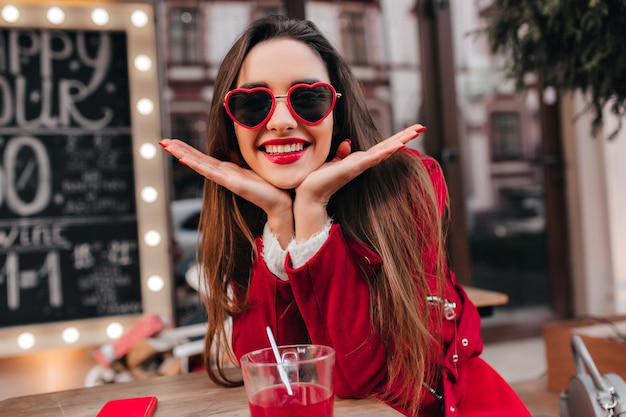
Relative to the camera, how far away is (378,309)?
3.00ft

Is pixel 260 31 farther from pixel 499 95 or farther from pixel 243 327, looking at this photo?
pixel 499 95

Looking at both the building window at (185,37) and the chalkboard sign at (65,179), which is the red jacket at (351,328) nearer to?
the chalkboard sign at (65,179)

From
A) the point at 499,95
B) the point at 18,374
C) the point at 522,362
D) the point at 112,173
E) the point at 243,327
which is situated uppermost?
the point at 499,95

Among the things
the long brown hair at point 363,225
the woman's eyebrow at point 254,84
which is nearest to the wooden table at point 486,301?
the long brown hair at point 363,225

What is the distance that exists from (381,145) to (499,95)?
3.11 metres

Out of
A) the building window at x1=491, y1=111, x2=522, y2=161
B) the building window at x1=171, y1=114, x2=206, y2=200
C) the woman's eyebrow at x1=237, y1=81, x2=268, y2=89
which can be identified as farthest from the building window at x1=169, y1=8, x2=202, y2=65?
the woman's eyebrow at x1=237, y1=81, x2=268, y2=89

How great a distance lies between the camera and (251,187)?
94 centimetres

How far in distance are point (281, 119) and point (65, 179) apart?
198 cm

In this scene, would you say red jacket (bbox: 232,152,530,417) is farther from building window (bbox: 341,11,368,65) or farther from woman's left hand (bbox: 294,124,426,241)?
building window (bbox: 341,11,368,65)

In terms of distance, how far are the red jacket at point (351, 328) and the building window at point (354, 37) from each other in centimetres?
253

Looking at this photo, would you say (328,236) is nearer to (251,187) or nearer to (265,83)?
(251,187)

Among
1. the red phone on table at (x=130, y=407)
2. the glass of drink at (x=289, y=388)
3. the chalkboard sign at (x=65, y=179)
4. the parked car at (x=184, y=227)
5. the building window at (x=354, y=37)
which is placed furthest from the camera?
the building window at (x=354, y=37)

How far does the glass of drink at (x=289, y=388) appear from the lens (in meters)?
0.67

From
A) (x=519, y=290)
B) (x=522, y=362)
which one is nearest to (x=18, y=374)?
(x=522, y=362)
